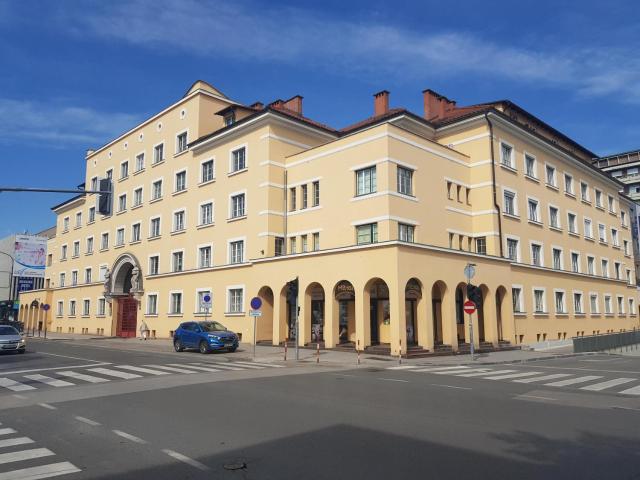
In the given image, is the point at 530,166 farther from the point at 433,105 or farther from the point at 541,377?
the point at 541,377

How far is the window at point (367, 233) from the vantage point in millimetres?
26167

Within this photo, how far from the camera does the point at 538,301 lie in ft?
111

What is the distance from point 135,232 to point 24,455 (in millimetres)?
39208

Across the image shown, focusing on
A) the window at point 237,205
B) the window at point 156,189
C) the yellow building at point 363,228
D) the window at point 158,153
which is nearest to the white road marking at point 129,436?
the yellow building at point 363,228

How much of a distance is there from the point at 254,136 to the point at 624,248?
39440mm

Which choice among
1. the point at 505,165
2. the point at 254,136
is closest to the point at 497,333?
the point at 505,165

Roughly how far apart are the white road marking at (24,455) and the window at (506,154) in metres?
31.1

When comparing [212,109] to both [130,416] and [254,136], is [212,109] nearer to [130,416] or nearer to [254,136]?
[254,136]

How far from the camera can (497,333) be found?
27.7 m

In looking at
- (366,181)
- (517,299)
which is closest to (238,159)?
(366,181)

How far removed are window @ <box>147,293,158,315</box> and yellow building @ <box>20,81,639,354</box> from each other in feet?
0.83

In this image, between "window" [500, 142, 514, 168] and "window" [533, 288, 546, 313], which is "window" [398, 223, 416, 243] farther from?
"window" [533, 288, 546, 313]

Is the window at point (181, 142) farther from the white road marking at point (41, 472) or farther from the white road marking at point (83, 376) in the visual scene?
the white road marking at point (41, 472)

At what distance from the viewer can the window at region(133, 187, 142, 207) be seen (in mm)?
43844
